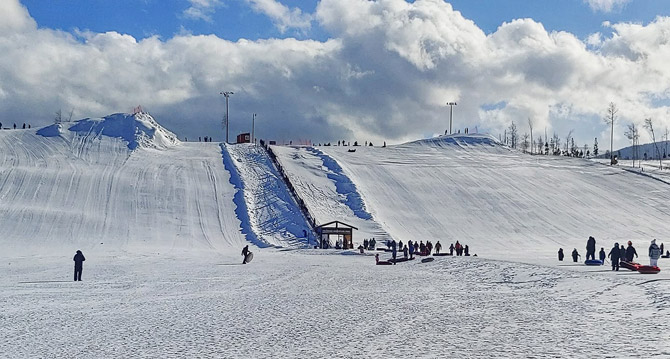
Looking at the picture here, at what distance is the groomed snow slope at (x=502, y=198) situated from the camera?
162 ft

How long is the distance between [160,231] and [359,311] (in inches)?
1195

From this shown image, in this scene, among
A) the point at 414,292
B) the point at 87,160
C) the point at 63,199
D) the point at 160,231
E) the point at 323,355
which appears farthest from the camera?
the point at 87,160

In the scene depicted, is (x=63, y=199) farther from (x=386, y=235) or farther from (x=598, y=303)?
(x=598, y=303)

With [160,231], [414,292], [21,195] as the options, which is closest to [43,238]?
[160,231]

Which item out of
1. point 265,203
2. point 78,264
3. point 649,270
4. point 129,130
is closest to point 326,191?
point 265,203

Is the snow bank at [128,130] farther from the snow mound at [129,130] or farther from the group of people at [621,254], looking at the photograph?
the group of people at [621,254]

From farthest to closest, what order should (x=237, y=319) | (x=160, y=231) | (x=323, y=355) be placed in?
(x=160, y=231)
(x=237, y=319)
(x=323, y=355)

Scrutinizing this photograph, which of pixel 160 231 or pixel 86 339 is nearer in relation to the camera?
pixel 86 339

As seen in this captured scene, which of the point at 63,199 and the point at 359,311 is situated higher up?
the point at 63,199

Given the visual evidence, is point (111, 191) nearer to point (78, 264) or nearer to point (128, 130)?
point (128, 130)

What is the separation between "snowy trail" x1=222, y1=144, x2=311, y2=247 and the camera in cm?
4616

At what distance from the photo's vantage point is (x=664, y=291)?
17.8 m

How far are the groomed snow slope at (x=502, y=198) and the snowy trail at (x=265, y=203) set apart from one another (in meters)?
3.04

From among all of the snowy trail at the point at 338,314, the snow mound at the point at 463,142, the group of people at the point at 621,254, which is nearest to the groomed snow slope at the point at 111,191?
the snowy trail at the point at 338,314
